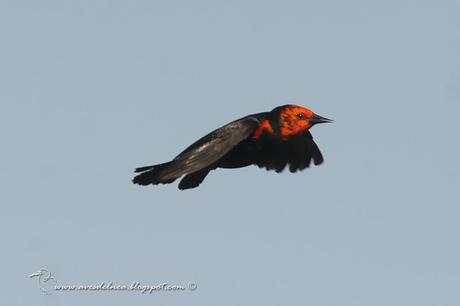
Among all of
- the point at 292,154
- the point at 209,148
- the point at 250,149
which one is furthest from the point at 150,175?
the point at 292,154

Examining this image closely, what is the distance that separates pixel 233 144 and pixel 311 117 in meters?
2.69

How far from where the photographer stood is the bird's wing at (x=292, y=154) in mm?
32688

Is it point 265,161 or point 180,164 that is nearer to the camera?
point 180,164

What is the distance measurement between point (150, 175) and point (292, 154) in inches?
199

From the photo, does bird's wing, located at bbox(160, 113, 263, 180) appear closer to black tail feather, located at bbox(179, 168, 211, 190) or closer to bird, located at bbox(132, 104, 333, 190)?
bird, located at bbox(132, 104, 333, 190)

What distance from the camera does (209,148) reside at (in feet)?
95.4

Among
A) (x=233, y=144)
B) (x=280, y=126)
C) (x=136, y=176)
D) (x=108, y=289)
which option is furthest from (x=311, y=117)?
(x=108, y=289)

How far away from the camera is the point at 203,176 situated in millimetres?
31406

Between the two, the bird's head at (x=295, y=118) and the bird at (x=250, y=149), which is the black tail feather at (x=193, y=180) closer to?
the bird at (x=250, y=149)

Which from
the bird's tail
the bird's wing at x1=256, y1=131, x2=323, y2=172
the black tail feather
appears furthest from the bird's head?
the bird's tail

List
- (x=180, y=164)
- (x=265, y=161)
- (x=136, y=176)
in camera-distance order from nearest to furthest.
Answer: (x=180, y=164)
(x=136, y=176)
(x=265, y=161)

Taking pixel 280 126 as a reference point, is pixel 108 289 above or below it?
below

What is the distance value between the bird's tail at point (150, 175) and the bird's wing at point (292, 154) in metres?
3.11

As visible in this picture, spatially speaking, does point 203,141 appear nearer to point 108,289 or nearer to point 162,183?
point 162,183
